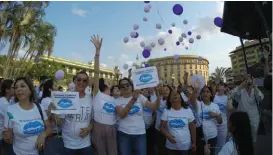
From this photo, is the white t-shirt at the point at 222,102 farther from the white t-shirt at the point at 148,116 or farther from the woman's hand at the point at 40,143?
the woman's hand at the point at 40,143

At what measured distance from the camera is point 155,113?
4695 millimetres

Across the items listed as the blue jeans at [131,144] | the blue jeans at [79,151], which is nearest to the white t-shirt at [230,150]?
the blue jeans at [131,144]

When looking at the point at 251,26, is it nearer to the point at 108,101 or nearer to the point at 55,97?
the point at 108,101

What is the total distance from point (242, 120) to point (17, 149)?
2.38 meters

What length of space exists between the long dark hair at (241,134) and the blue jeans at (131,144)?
144cm

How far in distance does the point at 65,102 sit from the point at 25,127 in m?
0.57

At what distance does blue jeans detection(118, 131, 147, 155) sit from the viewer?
3.71m

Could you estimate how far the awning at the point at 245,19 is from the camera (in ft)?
10.1

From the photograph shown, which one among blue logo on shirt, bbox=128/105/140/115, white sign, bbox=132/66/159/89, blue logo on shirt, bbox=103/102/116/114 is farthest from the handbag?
white sign, bbox=132/66/159/89

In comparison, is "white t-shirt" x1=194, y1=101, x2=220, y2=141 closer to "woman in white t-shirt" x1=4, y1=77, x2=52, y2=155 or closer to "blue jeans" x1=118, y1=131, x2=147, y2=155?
"blue jeans" x1=118, y1=131, x2=147, y2=155

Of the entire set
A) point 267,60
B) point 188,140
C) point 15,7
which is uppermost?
point 15,7

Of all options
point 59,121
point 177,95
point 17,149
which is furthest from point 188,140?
point 17,149

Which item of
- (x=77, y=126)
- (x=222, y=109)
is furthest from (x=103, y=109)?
(x=222, y=109)

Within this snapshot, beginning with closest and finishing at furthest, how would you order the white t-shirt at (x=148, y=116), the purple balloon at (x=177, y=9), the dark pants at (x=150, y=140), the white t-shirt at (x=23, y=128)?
the white t-shirt at (x=23, y=128) < the white t-shirt at (x=148, y=116) < the dark pants at (x=150, y=140) < the purple balloon at (x=177, y=9)
